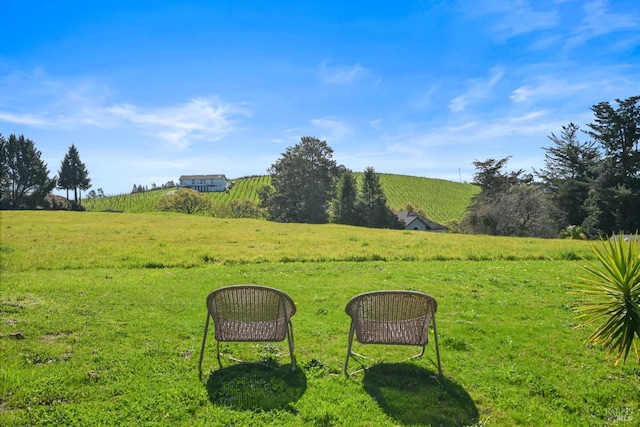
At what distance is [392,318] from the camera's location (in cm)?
590

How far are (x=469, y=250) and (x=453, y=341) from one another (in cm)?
1717

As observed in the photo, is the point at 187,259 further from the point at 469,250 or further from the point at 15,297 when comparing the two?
the point at 469,250

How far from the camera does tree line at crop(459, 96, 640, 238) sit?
162ft

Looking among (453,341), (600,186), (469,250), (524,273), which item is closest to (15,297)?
(453,341)

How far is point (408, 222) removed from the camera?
8238 cm

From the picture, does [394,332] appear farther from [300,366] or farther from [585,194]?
[585,194]

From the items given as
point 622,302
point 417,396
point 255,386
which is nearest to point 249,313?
point 255,386

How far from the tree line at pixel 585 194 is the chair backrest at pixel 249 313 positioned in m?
51.5

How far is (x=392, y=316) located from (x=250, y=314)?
7.42 feet

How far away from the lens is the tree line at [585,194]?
162 ft

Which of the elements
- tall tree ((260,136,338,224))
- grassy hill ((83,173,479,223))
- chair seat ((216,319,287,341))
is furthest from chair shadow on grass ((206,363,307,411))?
grassy hill ((83,173,479,223))

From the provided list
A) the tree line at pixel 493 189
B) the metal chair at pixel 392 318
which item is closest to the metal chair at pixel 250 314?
the metal chair at pixel 392 318

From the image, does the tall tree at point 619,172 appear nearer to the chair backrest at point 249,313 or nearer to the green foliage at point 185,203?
the chair backrest at point 249,313

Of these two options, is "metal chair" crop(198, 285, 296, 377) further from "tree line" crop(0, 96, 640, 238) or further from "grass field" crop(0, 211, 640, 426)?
"tree line" crop(0, 96, 640, 238)
